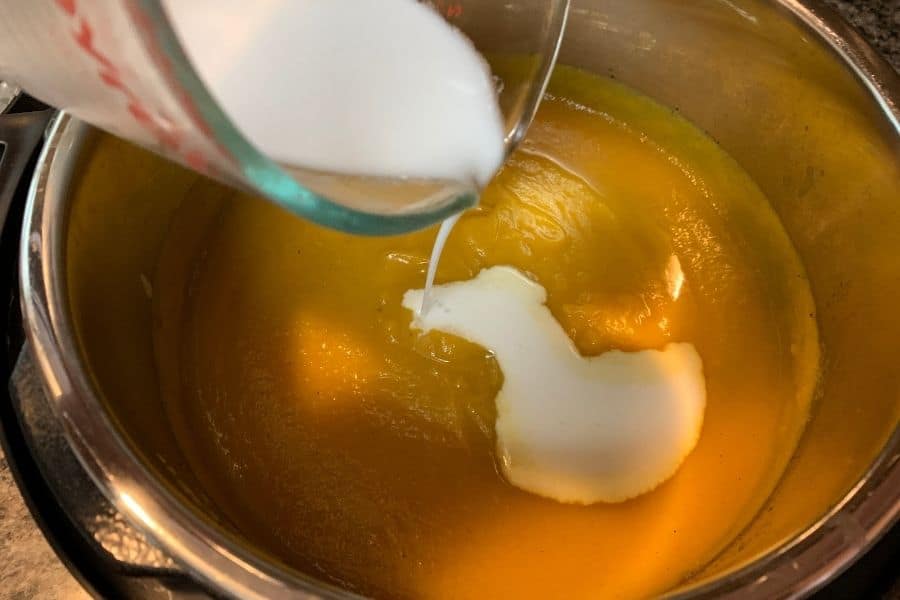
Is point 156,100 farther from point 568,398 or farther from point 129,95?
point 568,398

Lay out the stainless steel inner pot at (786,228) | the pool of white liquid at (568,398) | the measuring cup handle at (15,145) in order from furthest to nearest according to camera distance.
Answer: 1. the pool of white liquid at (568,398)
2. the measuring cup handle at (15,145)
3. the stainless steel inner pot at (786,228)

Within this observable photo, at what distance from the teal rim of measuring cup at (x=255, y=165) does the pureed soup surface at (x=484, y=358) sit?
1.14ft

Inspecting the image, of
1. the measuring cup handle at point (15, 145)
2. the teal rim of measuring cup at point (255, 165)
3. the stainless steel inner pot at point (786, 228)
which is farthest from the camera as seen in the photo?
the measuring cup handle at point (15, 145)

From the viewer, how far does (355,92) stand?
2.55 ft

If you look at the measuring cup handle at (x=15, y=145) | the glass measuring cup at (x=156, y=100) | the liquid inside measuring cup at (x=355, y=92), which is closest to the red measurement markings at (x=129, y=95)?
the glass measuring cup at (x=156, y=100)

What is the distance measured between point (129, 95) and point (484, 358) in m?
0.59

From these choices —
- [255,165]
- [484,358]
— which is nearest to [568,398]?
[484,358]

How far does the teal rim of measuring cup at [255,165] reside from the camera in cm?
46

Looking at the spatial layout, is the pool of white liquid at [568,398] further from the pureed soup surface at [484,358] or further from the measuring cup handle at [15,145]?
the measuring cup handle at [15,145]

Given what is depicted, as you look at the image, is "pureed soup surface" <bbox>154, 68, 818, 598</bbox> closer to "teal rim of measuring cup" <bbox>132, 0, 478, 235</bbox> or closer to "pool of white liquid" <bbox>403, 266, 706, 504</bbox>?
"pool of white liquid" <bbox>403, 266, 706, 504</bbox>

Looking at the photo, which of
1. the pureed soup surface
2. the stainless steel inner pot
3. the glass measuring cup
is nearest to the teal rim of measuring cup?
the glass measuring cup

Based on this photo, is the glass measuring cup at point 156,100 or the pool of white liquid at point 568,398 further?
the pool of white liquid at point 568,398

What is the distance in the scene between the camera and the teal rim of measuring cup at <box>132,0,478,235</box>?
46 centimetres

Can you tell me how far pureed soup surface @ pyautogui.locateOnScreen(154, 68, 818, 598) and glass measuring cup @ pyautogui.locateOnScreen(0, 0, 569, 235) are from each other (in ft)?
1.10
